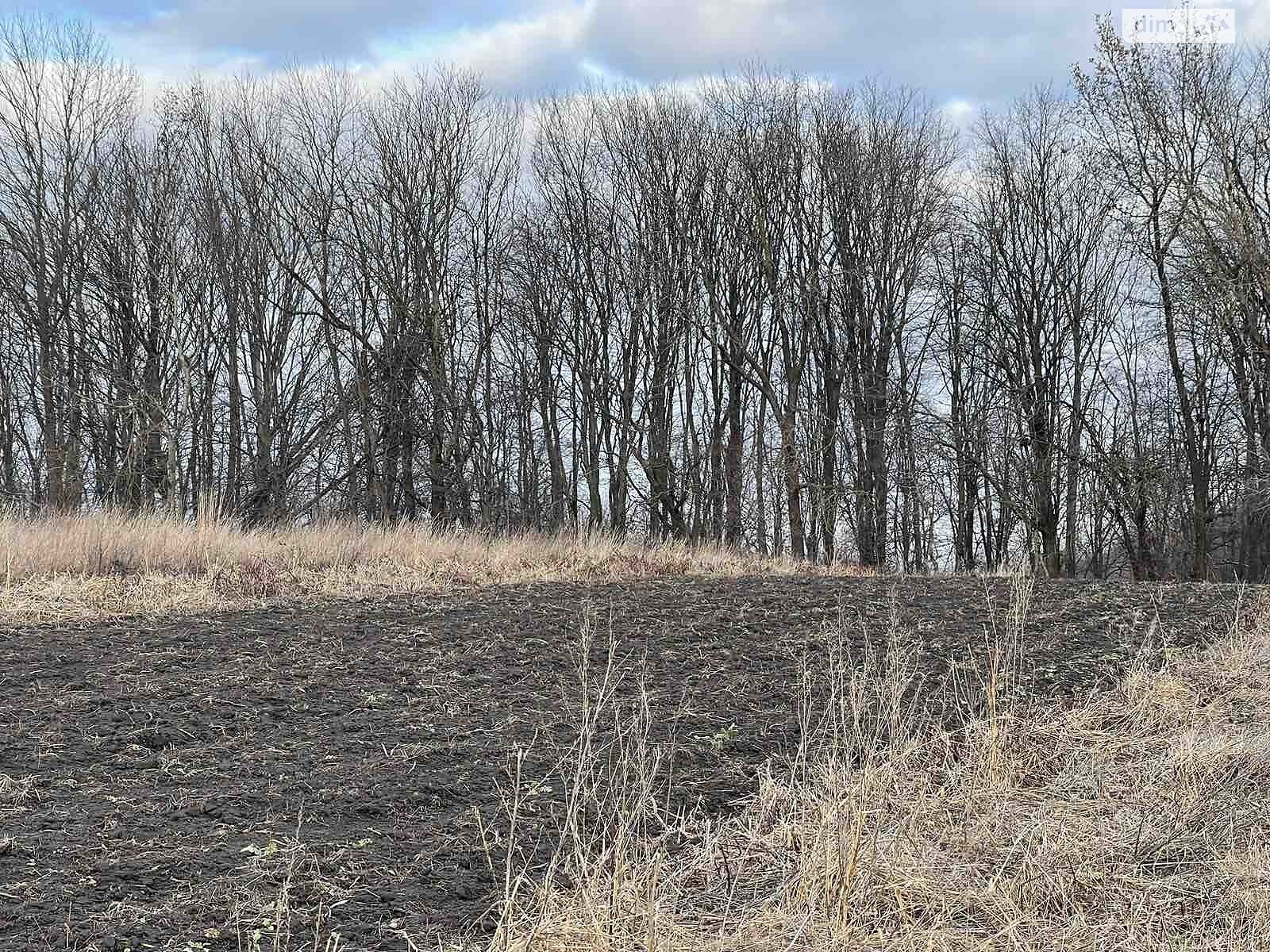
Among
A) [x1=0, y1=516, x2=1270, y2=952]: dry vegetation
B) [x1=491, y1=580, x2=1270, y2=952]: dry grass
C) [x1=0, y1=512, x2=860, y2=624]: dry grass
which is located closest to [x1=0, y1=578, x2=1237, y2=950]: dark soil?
[x1=0, y1=516, x2=1270, y2=952]: dry vegetation

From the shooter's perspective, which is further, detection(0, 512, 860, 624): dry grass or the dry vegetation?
detection(0, 512, 860, 624): dry grass

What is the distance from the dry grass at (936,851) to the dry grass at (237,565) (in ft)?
17.4

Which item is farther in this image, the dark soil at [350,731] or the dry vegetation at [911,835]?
the dark soil at [350,731]

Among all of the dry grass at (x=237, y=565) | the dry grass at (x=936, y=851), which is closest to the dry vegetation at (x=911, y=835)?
the dry grass at (x=936, y=851)

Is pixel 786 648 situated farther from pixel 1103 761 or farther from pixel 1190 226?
pixel 1190 226

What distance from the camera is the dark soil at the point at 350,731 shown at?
3.31m

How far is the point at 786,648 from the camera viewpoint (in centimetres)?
726

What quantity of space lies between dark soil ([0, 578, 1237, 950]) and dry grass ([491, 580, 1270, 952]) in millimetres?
316

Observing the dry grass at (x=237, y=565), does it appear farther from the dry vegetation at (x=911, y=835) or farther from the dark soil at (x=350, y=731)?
the dry vegetation at (x=911, y=835)

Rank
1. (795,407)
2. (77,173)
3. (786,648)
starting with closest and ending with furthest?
(786,648)
(77,173)
(795,407)

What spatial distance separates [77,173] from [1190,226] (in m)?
20.2

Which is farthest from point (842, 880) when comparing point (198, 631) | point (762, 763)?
point (198, 631)

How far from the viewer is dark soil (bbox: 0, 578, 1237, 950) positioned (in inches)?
130

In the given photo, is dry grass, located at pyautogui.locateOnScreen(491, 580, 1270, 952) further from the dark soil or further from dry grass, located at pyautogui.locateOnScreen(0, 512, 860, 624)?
dry grass, located at pyautogui.locateOnScreen(0, 512, 860, 624)
